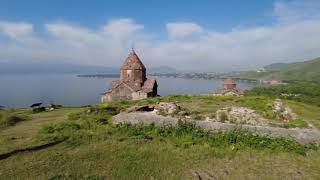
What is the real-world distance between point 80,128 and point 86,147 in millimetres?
3717

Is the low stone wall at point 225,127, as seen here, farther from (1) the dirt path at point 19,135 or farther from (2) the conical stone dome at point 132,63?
(2) the conical stone dome at point 132,63

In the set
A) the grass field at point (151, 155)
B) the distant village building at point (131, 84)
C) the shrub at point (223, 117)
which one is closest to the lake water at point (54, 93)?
the distant village building at point (131, 84)

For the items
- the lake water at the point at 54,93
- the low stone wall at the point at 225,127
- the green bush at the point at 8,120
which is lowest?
the lake water at the point at 54,93

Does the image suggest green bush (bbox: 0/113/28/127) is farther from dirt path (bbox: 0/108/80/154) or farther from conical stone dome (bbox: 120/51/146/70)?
conical stone dome (bbox: 120/51/146/70)

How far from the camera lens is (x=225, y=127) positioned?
15.1 metres

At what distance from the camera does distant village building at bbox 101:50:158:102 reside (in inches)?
1443

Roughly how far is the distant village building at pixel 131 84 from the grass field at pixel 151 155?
65.1 ft

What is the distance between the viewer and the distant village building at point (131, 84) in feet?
120

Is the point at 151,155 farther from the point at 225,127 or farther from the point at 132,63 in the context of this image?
the point at 132,63

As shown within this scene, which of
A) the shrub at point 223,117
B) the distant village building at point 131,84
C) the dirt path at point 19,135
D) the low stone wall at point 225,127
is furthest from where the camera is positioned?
the distant village building at point 131,84

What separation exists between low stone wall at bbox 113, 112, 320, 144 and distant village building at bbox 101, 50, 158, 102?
Answer: 727 inches

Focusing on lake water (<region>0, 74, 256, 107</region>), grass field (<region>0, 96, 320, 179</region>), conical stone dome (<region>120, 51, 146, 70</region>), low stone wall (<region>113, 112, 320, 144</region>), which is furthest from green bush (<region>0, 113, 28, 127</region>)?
lake water (<region>0, 74, 256, 107</region>)

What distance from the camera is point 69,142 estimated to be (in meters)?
13.6

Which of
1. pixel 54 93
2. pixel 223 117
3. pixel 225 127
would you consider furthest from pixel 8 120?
pixel 54 93
